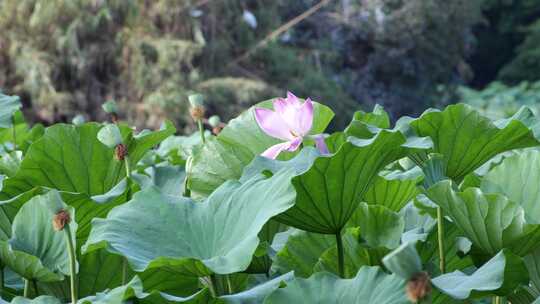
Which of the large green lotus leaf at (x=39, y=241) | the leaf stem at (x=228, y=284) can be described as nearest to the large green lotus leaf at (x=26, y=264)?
the large green lotus leaf at (x=39, y=241)

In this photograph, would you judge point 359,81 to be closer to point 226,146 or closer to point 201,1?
point 201,1

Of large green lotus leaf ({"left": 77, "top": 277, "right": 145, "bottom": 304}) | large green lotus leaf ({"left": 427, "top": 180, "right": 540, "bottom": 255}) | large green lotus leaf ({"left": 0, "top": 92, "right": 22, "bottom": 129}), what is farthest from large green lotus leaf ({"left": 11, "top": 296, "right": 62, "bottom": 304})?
large green lotus leaf ({"left": 0, "top": 92, "right": 22, "bottom": 129})

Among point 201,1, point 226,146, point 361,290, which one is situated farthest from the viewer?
point 201,1

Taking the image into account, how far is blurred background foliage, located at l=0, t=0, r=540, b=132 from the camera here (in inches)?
308

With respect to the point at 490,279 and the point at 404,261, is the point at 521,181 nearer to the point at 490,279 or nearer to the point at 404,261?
the point at 490,279

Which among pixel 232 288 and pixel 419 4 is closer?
pixel 232 288

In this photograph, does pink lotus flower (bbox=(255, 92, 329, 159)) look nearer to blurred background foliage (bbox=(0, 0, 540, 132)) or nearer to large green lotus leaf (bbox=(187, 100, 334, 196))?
large green lotus leaf (bbox=(187, 100, 334, 196))

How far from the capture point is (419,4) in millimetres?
9812

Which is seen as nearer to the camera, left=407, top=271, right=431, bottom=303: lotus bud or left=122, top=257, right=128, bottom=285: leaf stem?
left=407, top=271, right=431, bottom=303: lotus bud

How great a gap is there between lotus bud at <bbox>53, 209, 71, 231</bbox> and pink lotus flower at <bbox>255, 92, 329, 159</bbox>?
0.21 m

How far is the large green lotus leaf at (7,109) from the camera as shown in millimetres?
860

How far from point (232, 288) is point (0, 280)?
Result: 0.15 m

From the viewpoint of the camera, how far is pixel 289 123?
2.31ft

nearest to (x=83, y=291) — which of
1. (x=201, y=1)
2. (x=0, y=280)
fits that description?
(x=0, y=280)
